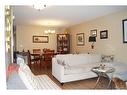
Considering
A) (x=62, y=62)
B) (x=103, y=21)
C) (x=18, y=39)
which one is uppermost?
(x=103, y=21)

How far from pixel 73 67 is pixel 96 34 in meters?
2.08

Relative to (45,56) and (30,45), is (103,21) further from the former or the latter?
(30,45)

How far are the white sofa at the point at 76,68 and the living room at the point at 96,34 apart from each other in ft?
1.53

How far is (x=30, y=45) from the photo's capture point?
25.4ft

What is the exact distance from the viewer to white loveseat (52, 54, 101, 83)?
3905mm

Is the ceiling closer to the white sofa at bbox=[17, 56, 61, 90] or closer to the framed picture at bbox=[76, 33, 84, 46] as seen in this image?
the framed picture at bbox=[76, 33, 84, 46]

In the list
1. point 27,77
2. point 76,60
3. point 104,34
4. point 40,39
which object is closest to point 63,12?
point 76,60

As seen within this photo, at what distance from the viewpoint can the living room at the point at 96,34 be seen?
15.1 feet

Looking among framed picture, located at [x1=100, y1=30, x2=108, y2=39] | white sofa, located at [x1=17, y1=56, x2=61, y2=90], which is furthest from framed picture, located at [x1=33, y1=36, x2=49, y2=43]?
white sofa, located at [x1=17, y1=56, x2=61, y2=90]

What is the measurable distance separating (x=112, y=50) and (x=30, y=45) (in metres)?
4.43

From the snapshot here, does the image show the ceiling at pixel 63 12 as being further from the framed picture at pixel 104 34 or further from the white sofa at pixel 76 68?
the white sofa at pixel 76 68

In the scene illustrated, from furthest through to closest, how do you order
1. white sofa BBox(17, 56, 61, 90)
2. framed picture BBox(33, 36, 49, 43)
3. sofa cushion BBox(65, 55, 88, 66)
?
framed picture BBox(33, 36, 49, 43), sofa cushion BBox(65, 55, 88, 66), white sofa BBox(17, 56, 61, 90)

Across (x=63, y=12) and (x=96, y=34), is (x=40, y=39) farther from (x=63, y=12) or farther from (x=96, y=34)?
(x=63, y=12)

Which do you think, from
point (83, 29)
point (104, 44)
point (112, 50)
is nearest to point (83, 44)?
point (83, 29)
